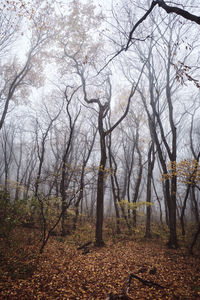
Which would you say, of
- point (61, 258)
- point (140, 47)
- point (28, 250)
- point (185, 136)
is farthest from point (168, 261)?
point (185, 136)

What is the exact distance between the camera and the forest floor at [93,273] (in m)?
3.55

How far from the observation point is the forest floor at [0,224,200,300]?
11.6 feet

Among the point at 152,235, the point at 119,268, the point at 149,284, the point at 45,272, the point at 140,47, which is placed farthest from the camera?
the point at 152,235

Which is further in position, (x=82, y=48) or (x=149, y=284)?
(x=82, y=48)

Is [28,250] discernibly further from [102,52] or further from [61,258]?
[102,52]

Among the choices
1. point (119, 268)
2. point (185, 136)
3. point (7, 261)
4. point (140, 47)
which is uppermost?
point (140, 47)

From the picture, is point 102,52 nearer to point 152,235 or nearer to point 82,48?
point 82,48

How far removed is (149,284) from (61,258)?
123 inches

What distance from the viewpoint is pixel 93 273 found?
4578 millimetres

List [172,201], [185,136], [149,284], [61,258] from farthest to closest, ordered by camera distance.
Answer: [185,136], [172,201], [61,258], [149,284]

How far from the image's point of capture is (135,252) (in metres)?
6.75

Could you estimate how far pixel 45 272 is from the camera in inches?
168

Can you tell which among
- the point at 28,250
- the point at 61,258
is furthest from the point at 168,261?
the point at 28,250

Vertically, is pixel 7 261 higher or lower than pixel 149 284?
higher
